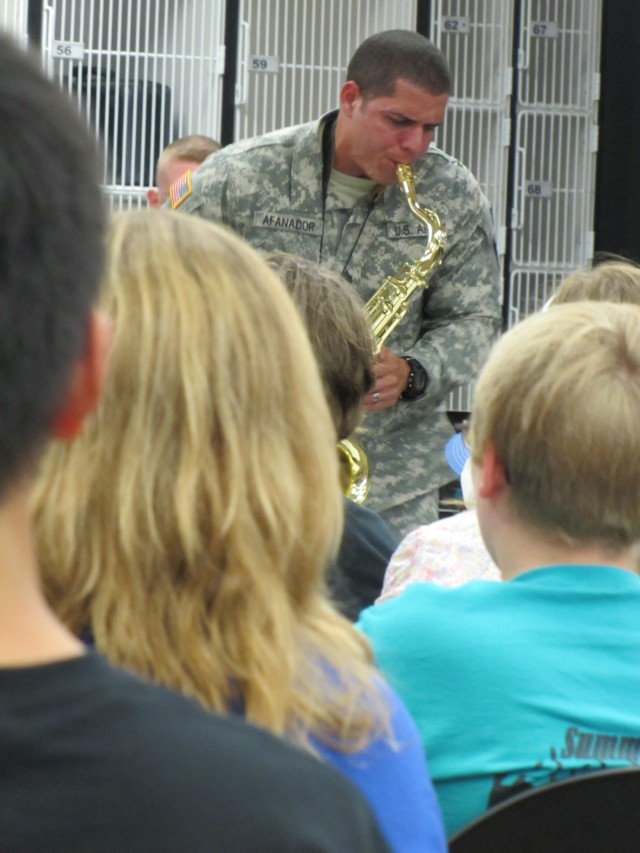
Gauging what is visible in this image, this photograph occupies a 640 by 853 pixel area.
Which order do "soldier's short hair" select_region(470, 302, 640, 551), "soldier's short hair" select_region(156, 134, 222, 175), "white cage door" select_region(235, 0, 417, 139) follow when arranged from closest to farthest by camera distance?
"soldier's short hair" select_region(470, 302, 640, 551), "soldier's short hair" select_region(156, 134, 222, 175), "white cage door" select_region(235, 0, 417, 139)

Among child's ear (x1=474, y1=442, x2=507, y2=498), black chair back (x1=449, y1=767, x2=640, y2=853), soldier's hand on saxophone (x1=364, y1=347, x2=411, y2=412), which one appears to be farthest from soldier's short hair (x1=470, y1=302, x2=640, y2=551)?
soldier's hand on saxophone (x1=364, y1=347, x2=411, y2=412)

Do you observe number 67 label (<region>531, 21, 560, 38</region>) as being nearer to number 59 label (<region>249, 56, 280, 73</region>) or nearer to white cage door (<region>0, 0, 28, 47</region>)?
number 59 label (<region>249, 56, 280, 73</region>)

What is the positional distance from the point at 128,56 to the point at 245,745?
428 centimetres

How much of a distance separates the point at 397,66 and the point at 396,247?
1.36 ft

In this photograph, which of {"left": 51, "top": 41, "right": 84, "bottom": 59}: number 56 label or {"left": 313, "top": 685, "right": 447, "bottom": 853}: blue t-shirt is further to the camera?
{"left": 51, "top": 41, "right": 84, "bottom": 59}: number 56 label

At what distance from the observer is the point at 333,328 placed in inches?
81.1

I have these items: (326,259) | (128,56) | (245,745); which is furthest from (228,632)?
(128,56)

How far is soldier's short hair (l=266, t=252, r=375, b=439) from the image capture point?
81.0 inches

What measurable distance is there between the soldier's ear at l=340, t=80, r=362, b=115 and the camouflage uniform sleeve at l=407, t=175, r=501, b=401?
13.3 inches

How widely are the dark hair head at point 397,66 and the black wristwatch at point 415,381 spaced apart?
0.62 m

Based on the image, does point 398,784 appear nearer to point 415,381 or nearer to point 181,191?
point 415,381

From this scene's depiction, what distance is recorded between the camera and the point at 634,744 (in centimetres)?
133

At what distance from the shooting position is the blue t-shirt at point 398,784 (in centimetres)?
106

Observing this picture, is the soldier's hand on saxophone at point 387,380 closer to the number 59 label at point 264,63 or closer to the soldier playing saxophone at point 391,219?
the soldier playing saxophone at point 391,219
